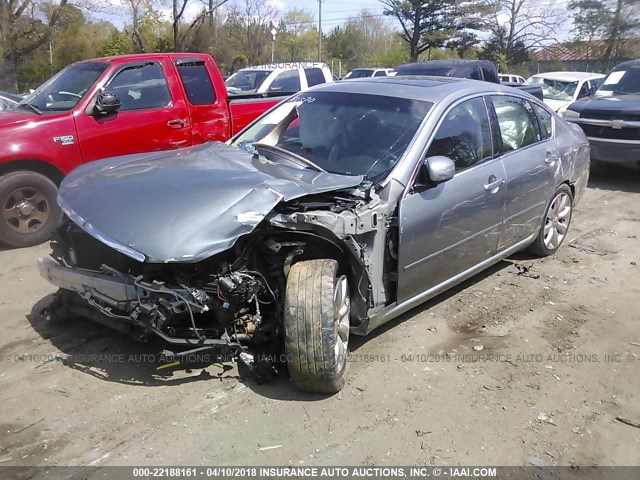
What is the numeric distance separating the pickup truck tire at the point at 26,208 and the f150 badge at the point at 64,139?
41 cm

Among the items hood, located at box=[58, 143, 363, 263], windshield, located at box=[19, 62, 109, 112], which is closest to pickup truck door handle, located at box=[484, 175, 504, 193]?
hood, located at box=[58, 143, 363, 263]

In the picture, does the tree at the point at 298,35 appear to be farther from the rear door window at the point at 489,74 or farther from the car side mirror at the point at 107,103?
the car side mirror at the point at 107,103

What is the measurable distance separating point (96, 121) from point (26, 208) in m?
1.20

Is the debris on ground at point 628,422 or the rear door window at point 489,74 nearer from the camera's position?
the debris on ground at point 628,422

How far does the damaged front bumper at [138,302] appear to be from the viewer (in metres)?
3.11

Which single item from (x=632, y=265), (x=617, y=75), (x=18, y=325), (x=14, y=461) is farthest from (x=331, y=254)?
(x=617, y=75)

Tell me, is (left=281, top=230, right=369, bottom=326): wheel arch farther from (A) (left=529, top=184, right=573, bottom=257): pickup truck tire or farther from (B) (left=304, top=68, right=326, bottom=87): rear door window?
(B) (left=304, top=68, right=326, bottom=87): rear door window

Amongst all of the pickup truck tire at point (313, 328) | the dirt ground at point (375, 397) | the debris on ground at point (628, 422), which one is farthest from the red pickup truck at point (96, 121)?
the debris on ground at point (628, 422)

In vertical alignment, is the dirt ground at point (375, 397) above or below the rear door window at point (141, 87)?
below

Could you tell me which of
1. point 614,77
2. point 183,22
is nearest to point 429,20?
point 183,22

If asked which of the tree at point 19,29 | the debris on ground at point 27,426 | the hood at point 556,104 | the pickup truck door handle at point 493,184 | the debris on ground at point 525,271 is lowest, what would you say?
the debris on ground at point 525,271

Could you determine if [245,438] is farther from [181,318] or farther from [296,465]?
[181,318]

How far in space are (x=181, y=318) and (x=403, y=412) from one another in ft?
4.62

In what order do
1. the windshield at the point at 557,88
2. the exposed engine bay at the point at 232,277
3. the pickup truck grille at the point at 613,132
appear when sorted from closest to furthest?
the exposed engine bay at the point at 232,277 → the pickup truck grille at the point at 613,132 → the windshield at the point at 557,88
